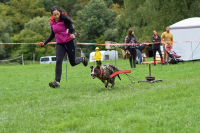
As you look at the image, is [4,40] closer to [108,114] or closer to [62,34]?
[62,34]

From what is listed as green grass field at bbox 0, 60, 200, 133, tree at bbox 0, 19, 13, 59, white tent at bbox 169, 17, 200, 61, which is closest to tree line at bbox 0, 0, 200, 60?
tree at bbox 0, 19, 13, 59

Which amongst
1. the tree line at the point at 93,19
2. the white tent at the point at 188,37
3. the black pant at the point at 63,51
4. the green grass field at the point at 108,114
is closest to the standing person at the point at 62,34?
the black pant at the point at 63,51

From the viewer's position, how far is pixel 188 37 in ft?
62.6

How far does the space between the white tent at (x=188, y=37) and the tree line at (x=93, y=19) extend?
6630mm

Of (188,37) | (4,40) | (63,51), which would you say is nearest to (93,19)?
(4,40)

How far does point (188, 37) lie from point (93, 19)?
3726 centimetres

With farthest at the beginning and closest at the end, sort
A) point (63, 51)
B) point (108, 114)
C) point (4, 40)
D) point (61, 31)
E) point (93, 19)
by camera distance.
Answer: point (93, 19) < point (4, 40) < point (63, 51) < point (61, 31) < point (108, 114)

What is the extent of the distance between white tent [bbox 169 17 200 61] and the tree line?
6.63 meters

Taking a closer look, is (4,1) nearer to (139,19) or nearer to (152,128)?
(139,19)

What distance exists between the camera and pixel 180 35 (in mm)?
19297

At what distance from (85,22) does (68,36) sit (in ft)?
169

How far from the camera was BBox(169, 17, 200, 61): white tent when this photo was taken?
18906 millimetres

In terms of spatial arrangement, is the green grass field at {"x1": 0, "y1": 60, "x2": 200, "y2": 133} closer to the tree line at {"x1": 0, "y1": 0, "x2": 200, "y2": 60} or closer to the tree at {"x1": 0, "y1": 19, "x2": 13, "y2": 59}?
the tree line at {"x1": 0, "y1": 0, "x2": 200, "y2": 60}

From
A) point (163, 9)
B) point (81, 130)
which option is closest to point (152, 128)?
point (81, 130)
